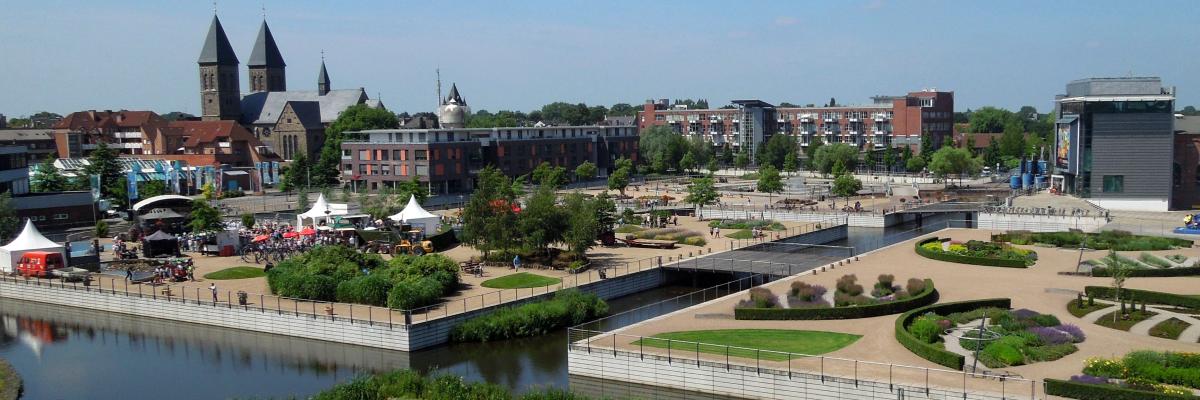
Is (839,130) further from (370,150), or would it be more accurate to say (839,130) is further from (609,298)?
(609,298)

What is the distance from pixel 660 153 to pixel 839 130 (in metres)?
29.9

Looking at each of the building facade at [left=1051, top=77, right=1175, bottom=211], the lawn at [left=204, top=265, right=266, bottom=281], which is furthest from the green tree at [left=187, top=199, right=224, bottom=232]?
the building facade at [left=1051, top=77, right=1175, bottom=211]

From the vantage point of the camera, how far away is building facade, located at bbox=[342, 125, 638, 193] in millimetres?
90688

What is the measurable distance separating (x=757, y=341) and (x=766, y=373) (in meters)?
4.11

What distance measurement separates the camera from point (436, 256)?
4334 cm

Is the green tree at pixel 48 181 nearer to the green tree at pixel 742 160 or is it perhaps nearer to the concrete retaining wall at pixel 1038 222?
the concrete retaining wall at pixel 1038 222

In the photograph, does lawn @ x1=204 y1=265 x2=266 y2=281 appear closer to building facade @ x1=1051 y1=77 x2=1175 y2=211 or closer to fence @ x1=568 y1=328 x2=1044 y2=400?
fence @ x1=568 y1=328 x2=1044 y2=400

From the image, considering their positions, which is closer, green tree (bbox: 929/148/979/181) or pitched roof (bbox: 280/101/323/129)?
green tree (bbox: 929/148/979/181)

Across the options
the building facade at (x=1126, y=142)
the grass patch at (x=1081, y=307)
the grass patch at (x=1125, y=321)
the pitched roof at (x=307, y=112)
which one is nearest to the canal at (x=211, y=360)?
the grass patch at (x=1081, y=307)

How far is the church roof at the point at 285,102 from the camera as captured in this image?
12812 cm

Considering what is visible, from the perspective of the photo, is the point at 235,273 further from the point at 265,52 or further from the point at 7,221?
the point at 265,52

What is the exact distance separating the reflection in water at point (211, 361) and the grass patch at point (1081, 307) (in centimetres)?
1755

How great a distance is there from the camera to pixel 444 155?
91.4 metres

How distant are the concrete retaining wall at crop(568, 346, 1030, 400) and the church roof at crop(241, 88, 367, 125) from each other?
101 meters
